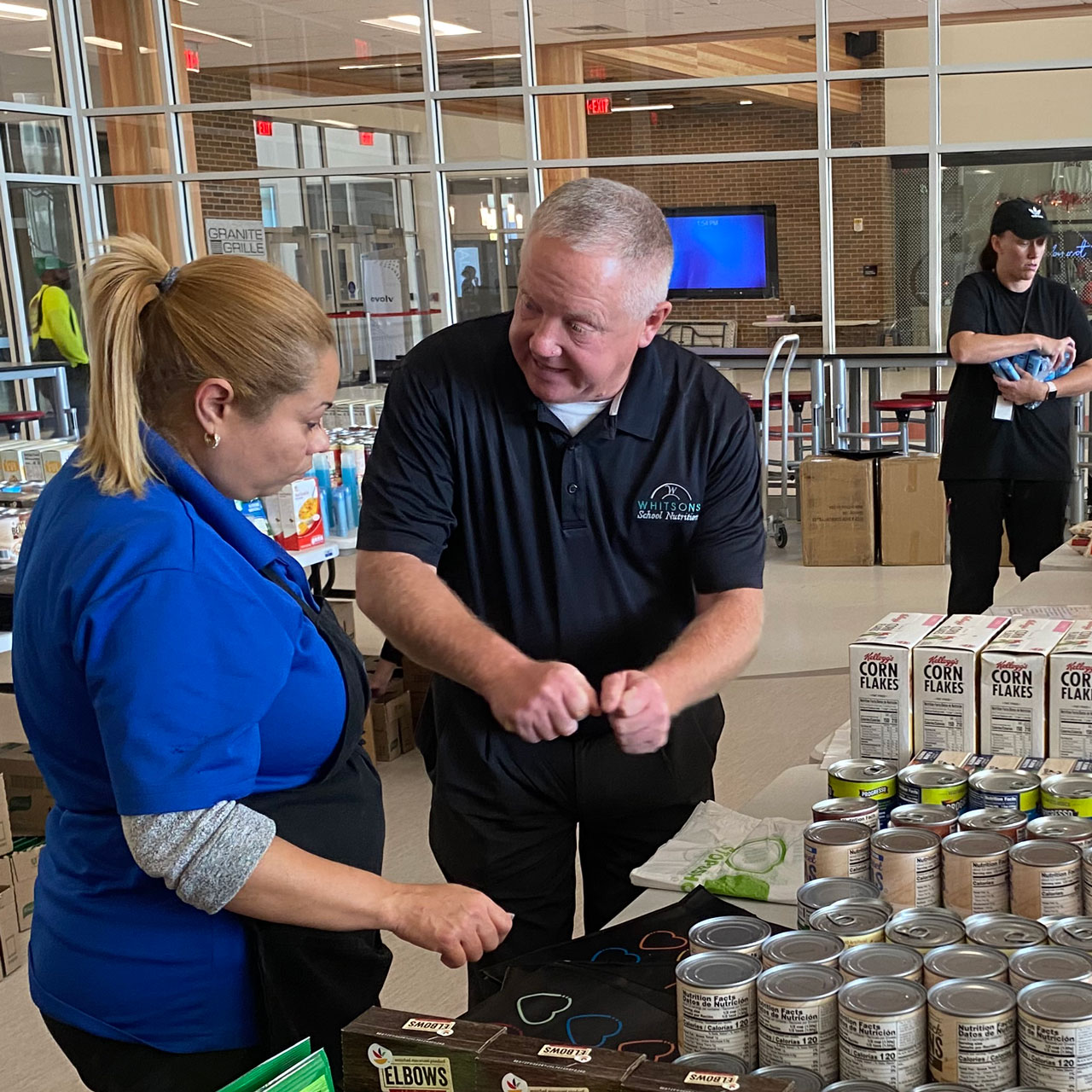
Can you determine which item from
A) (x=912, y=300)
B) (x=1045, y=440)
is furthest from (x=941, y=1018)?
(x=912, y=300)

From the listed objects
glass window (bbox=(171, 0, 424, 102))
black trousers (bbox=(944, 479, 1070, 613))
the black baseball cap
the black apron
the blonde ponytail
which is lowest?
black trousers (bbox=(944, 479, 1070, 613))

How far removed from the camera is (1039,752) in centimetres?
172

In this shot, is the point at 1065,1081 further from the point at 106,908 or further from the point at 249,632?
the point at 106,908

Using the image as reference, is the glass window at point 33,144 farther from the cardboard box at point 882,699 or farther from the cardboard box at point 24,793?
the cardboard box at point 882,699

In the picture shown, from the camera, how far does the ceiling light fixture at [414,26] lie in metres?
9.38

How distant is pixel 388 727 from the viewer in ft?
15.4

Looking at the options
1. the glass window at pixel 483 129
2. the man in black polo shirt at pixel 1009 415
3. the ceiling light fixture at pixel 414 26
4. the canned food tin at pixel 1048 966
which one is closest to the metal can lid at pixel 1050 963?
the canned food tin at pixel 1048 966

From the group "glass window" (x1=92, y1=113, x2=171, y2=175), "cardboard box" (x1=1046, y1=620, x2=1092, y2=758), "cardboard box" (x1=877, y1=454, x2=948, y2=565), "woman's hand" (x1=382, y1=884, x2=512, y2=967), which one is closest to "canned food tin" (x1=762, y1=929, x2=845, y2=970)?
"woman's hand" (x1=382, y1=884, x2=512, y2=967)

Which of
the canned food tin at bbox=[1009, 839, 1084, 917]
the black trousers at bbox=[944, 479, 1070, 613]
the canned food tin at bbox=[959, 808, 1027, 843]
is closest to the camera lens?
the canned food tin at bbox=[1009, 839, 1084, 917]

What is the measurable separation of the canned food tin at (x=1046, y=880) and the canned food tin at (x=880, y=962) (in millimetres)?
222

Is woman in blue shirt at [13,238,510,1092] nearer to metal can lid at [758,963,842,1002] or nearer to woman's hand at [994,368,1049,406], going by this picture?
metal can lid at [758,963,842,1002]

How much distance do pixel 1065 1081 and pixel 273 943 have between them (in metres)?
0.83

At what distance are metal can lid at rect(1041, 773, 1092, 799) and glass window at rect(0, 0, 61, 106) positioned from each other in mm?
10393

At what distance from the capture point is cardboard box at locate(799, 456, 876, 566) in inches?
289
